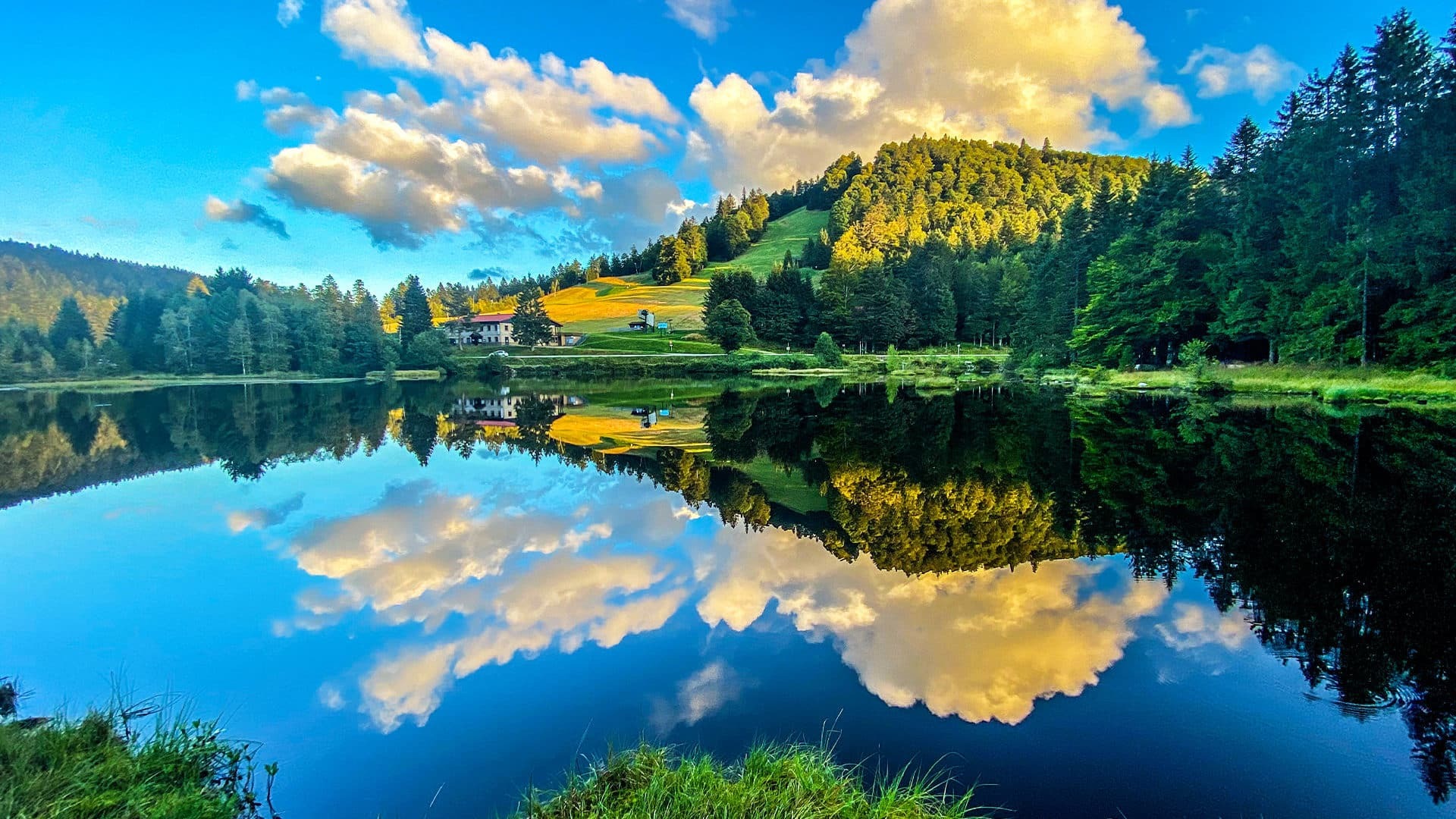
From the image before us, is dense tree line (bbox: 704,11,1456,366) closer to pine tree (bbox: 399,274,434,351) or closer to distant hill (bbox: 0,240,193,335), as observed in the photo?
pine tree (bbox: 399,274,434,351)

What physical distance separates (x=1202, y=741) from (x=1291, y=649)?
216cm

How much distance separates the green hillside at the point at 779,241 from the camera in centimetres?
13338

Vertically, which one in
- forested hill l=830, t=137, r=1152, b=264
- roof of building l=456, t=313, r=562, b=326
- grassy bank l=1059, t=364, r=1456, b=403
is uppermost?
forested hill l=830, t=137, r=1152, b=264

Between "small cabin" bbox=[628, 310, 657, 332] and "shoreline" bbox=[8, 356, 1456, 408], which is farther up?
"small cabin" bbox=[628, 310, 657, 332]

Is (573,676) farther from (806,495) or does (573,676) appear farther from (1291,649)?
(806,495)

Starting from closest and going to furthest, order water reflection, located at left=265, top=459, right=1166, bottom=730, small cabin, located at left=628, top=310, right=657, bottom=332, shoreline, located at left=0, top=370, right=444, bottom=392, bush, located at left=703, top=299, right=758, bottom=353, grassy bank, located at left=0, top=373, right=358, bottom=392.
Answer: water reflection, located at left=265, top=459, right=1166, bottom=730, shoreline, located at left=0, top=370, right=444, bottom=392, grassy bank, located at left=0, top=373, right=358, bottom=392, bush, located at left=703, top=299, right=758, bottom=353, small cabin, located at left=628, top=310, right=657, bottom=332

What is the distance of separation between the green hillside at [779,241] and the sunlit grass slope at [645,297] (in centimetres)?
19

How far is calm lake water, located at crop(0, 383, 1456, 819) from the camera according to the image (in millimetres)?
4516

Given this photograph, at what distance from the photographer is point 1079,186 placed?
563ft

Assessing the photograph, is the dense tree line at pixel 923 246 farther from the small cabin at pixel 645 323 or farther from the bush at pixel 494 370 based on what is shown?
the bush at pixel 494 370

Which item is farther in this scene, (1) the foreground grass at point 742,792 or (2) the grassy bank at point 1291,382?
(2) the grassy bank at point 1291,382

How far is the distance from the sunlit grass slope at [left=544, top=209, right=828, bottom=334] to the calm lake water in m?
74.7

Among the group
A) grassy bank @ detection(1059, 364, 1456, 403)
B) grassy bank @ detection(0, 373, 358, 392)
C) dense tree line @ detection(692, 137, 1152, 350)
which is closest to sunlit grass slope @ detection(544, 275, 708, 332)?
dense tree line @ detection(692, 137, 1152, 350)

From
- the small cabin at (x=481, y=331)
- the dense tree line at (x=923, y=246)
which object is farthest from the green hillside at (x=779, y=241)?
the small cabin at (x=481, y=331)
